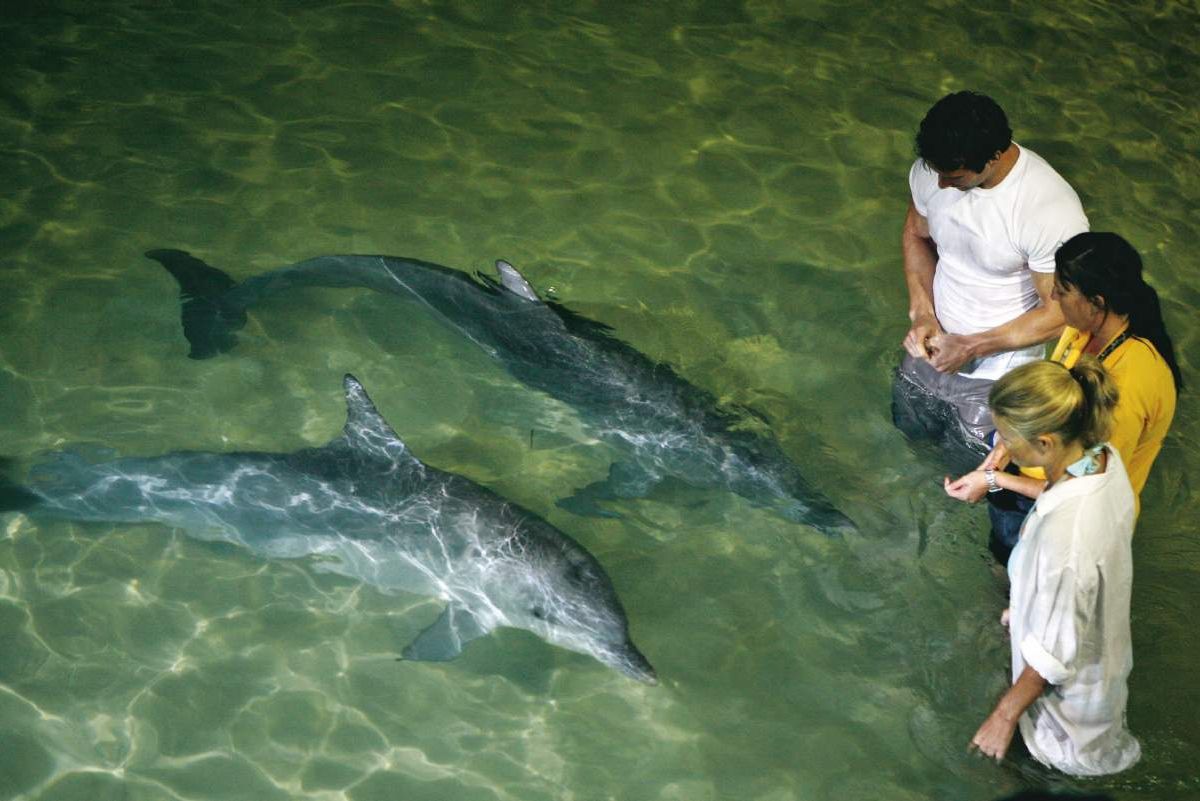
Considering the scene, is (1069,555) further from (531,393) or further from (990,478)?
(531,393)

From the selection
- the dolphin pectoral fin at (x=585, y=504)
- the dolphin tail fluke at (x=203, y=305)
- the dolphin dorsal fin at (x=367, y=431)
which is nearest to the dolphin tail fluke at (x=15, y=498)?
the dolphin tail fluke at (x=203, y=305)

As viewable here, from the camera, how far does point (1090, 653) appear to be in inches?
166

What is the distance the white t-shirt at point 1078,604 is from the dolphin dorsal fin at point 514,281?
3.64 metres

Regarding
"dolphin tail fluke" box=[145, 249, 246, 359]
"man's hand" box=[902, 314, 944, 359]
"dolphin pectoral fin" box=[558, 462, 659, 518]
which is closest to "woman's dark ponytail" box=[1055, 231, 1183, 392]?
"man's hand" box=[902, 314, 944, 359]

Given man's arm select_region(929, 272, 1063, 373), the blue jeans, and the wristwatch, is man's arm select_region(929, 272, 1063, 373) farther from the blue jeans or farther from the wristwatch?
the wristwatch

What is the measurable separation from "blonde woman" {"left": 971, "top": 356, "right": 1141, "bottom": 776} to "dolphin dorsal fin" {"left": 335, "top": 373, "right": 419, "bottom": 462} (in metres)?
3.21

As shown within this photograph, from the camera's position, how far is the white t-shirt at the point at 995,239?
5.67 m

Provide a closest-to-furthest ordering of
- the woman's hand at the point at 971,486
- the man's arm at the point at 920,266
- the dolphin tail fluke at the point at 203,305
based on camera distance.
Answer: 1. the woman's hand at the point at 971,486
2. the man's arm at the point at 920,266
3. the dolphin tail fluke at the point at 203,305

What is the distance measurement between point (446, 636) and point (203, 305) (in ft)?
10.6

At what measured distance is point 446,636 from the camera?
5762 mm

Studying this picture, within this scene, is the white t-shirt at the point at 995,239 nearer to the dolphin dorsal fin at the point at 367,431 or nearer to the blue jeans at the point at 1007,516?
the blue jeans at the point at 1007,516

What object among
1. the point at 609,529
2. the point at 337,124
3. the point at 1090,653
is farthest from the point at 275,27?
the point at 1090,653

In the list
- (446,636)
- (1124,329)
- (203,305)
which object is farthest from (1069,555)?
(203,305)

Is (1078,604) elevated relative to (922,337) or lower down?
elevated
